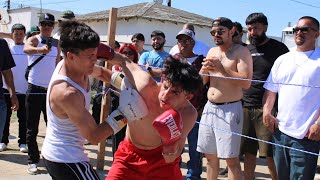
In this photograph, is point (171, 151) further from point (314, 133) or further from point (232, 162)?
point (232, 162)

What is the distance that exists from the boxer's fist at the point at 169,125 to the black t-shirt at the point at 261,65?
238 cm

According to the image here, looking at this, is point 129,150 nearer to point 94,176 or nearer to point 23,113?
point 94,176

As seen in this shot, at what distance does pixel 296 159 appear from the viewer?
3.70 metres

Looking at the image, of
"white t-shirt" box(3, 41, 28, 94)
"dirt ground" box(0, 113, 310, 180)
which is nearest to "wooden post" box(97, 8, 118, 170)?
"dirt ground" box(0, 113, 310, 180)

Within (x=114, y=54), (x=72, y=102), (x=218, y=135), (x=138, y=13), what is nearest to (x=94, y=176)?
(x=72, y=102)

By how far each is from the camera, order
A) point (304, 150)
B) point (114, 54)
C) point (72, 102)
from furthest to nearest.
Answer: point (304, 150), point (114, 54), point (72, 102)

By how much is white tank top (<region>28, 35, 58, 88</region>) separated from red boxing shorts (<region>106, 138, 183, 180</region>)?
9.31 ft

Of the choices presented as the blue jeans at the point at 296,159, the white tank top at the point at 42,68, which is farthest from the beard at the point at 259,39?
the white tank top at the point at 42,68

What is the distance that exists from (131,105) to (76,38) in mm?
525

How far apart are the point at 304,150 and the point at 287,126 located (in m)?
0.26

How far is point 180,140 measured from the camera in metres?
2.81

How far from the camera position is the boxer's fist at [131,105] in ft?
8.46

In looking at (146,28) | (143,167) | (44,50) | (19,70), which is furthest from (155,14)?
(143,167)

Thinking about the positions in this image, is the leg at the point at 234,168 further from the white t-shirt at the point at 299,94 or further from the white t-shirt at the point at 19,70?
the white t-shirt at the point at 19,70
